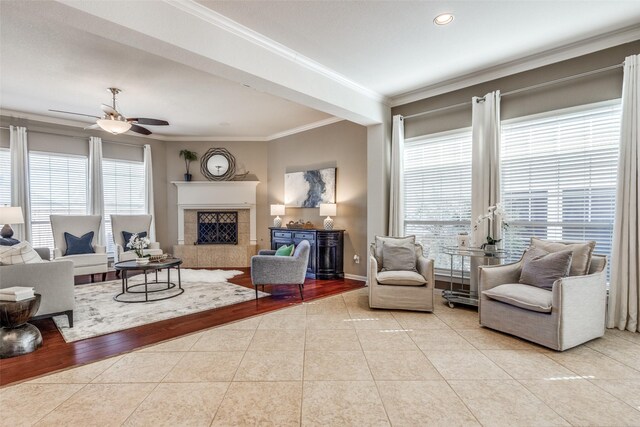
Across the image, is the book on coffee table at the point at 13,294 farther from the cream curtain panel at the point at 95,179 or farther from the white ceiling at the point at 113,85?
the cream curtain panel at the point at 95,179

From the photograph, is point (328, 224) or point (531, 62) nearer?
point (531, 62)

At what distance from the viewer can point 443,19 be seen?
10.1 ft

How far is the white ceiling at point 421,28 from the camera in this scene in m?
2.89

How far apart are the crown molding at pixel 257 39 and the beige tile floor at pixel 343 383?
3.04 metres

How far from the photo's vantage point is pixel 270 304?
425 centimetres

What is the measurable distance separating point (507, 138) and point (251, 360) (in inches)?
160

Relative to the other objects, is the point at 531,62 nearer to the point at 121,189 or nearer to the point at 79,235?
the point at 79,235

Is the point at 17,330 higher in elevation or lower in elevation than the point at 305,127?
lower

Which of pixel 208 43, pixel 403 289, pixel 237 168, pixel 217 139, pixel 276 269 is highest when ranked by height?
pixel 217 139

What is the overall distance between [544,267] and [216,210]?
21.3 feet

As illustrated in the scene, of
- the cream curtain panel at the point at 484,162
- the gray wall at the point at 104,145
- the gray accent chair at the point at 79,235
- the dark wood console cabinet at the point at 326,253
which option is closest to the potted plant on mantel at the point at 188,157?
the gray wall at the point at 104,145

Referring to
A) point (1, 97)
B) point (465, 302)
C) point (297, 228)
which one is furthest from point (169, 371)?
point (1, 97)

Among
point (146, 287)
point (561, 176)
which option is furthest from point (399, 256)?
point (146, 287)

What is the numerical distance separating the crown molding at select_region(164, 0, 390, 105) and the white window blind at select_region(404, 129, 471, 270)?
4.71ft
